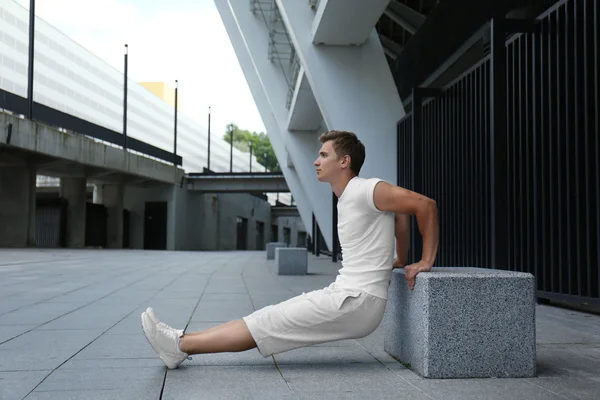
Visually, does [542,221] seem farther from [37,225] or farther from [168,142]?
[168,142]

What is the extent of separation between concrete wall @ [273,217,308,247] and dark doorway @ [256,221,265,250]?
8698mm

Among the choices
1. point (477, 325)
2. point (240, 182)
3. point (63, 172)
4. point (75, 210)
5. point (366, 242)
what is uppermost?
point (240, 182)

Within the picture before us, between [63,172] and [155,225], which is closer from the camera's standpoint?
[63,172]

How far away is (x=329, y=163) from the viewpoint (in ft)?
13.6

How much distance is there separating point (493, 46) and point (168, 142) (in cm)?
6161

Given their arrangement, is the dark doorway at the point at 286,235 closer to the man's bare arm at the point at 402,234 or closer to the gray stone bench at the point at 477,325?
the man's bare arm at the point at 402,234

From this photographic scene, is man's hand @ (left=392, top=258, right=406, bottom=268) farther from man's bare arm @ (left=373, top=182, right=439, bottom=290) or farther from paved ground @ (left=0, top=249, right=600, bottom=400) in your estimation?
paved ground @ (left=0, top=249, right=600, bottom=400)

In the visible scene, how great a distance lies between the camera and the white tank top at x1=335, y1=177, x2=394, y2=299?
3945mm

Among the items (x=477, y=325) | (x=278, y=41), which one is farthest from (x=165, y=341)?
(x=278, y=41)

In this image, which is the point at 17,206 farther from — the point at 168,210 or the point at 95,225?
the point at 168,210

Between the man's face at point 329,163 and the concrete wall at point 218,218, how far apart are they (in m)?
46.3

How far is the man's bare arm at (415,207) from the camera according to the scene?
383 cm

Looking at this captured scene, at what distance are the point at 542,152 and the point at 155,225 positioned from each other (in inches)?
1680

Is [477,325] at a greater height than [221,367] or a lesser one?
greater
